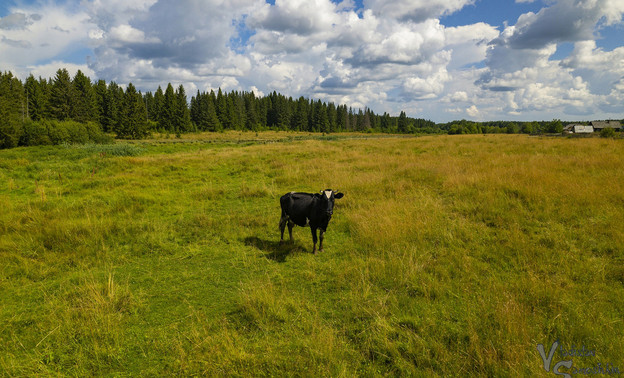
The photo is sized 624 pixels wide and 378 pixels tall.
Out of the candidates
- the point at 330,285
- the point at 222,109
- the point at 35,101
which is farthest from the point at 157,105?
the point at 330,285

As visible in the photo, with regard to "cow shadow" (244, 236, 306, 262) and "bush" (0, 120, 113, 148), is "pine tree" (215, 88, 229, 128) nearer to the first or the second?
"bush" (0, 120, 113, 148)

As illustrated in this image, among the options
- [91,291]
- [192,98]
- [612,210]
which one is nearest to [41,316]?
[91,291]

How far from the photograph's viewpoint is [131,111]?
6378 cm

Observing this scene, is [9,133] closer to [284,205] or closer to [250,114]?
[284,205]

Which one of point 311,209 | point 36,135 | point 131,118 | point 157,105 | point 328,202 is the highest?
point 157,105

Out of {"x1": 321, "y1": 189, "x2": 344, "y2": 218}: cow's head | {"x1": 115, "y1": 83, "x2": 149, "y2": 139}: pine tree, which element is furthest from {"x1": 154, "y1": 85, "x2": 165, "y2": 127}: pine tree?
{"x1": 321, "y1": 189, "x2": 344, "y2": 218}: cow's head

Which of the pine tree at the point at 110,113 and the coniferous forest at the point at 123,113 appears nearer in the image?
the coniferous forest at the point at 123,113

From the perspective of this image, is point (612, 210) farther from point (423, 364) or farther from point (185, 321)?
point (185, 321)

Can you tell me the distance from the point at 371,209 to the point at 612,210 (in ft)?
22.5

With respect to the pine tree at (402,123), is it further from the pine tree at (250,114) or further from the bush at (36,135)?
the bush at (36,135)

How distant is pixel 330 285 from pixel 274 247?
2.53 metres

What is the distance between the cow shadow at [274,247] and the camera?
675 centimetres

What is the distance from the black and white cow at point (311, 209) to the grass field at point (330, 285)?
720 mm

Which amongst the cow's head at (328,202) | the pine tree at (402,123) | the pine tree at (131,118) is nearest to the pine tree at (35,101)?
the pine tree at (131,118)
